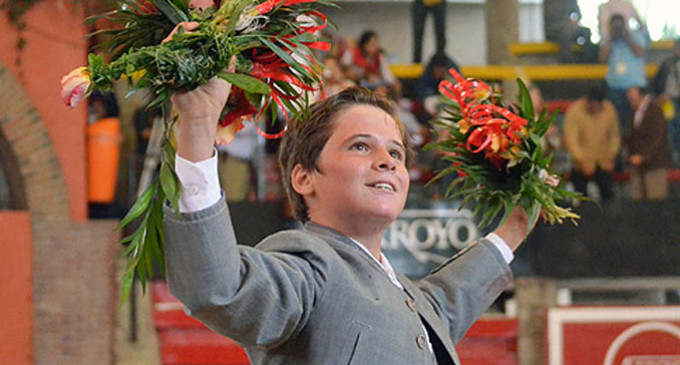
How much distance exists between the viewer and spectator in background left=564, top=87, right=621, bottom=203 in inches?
255

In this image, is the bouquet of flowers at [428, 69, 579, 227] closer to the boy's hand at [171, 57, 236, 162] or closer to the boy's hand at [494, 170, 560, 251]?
the boy's hand at [494, 170, 560, 251]

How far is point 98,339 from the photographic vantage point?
6.24 meters

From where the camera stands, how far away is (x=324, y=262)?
1702mm

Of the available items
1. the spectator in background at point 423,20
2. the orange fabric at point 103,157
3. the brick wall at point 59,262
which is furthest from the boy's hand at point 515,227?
the spectator in background at point 423,20

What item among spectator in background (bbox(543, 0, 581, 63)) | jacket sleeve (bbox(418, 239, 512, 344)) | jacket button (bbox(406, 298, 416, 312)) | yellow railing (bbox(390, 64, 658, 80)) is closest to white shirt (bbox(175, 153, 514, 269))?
jacket button (bbox(406, 298, 416, 312))

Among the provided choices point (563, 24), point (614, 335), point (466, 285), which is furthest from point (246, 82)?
point (563, 24)

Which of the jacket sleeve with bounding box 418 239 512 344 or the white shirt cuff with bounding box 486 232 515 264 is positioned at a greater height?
the white shirt cuff with bounding box 486 232 515 264

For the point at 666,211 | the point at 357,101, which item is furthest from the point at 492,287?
the point at 666,211

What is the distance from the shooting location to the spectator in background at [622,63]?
677 cm

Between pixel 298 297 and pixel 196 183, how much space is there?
0.28 meters

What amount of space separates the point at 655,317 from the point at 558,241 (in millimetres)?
718

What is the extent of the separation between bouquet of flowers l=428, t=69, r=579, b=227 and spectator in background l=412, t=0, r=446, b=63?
4.40m

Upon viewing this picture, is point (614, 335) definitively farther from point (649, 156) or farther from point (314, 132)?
point (314, 132)

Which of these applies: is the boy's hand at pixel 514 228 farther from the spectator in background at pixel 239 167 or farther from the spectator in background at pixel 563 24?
the spectator in background at pixel 563 24
